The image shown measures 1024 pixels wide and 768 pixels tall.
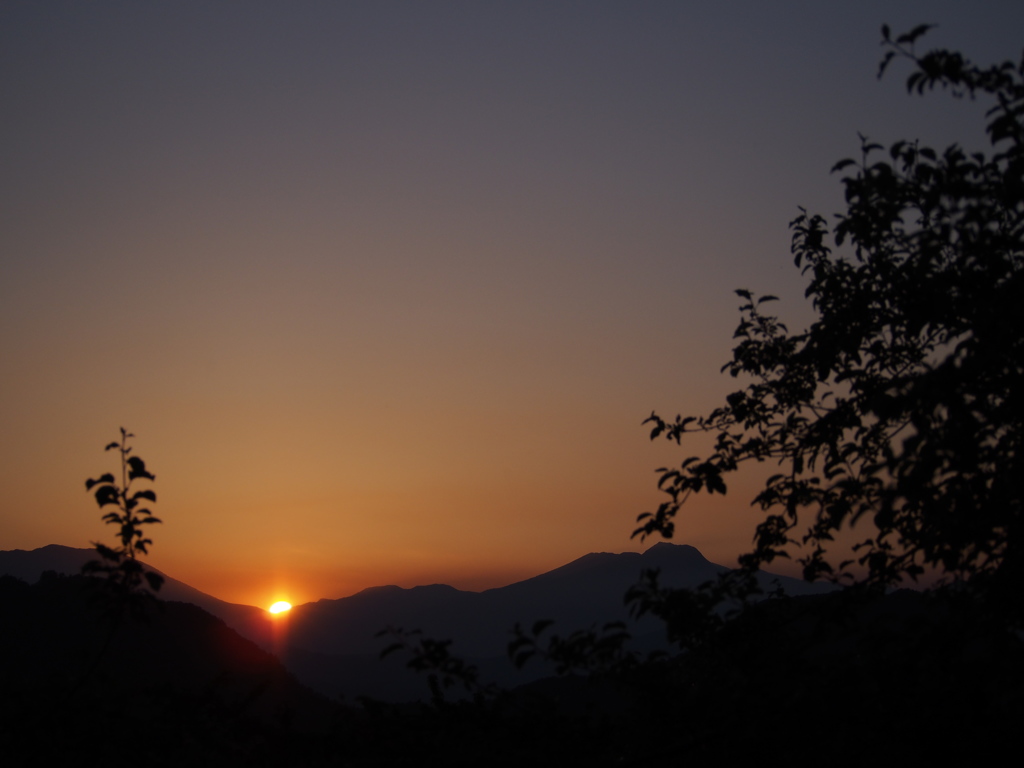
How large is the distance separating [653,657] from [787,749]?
3.31ft

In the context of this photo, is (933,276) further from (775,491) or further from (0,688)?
(0,688)

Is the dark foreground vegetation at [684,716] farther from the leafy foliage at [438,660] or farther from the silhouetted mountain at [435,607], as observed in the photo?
the silhouetted mountain at [435,607]

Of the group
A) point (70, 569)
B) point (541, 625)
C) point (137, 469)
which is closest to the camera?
point (541, 625)

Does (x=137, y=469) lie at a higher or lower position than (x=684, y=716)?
higher

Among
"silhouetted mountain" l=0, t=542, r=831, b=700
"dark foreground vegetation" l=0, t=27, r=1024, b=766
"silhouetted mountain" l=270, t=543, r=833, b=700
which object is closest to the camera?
"dark foreground vegetation" l=0, t=27, r=1024, b=766

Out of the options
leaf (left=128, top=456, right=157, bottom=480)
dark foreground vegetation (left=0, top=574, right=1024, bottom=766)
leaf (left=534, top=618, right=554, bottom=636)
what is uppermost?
leaf (left=128, top=456, right=157, bottom=480)

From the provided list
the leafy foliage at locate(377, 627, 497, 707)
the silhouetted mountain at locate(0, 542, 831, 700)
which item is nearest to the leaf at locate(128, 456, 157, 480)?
the leafy foliage at locate(377, 627, 497, 707)

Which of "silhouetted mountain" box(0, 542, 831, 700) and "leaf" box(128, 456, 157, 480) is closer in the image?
"leaf" box(128, 456, 157, 480)

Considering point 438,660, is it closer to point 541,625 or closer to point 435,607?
point 541,625

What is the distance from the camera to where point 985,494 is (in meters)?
5.13

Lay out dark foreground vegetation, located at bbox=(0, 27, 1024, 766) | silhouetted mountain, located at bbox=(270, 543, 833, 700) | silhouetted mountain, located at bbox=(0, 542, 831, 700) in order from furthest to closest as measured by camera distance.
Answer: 1. silhouetted mountain, located at bbox=(270, 543, 833, 700)
2. silhouetted mountain, located at bbox=(0, 542, 831, 700)
3. dark foreground vegetation, located at bbox=(0, 27, 1024, 766)

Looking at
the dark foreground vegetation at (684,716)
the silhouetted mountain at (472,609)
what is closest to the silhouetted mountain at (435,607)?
the silhouetted mountain at (472,609)

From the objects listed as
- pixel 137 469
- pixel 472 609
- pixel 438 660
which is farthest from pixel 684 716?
pixel 472 609

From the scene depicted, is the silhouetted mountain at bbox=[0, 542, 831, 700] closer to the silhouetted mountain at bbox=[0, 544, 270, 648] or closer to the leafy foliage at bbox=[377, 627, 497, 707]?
the silhouetted mountain at bbox=[0, 544, 270, 648]
